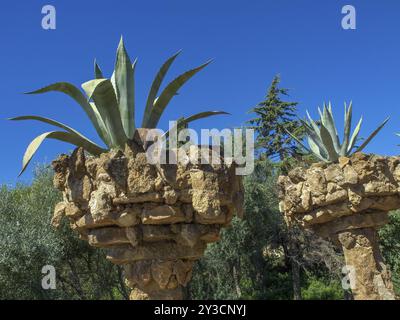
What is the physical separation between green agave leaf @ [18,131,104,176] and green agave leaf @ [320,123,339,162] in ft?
13.9

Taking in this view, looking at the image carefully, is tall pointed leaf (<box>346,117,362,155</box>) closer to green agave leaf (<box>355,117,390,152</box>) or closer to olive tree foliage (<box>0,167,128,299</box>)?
green agave leaf (<box>355,117,390,152</box>)

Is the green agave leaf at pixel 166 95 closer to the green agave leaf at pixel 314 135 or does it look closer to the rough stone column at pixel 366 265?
the green agave leaf at pixel 314 135

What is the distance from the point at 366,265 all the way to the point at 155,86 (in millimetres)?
4595

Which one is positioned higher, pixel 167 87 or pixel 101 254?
pixel 167 87

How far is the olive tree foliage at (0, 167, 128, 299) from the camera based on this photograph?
398 inches

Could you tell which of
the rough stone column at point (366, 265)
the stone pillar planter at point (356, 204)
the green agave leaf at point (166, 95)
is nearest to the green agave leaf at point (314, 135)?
the stone pillar planter at point (356, 204)

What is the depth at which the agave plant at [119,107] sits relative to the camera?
482 cm

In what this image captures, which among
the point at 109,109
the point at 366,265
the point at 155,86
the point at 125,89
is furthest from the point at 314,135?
the point at 109,109

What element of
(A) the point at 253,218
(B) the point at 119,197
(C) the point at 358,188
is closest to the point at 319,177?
(C) the point at 358,188

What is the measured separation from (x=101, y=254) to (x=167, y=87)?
999 centimetres

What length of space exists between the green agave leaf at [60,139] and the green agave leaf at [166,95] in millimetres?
718

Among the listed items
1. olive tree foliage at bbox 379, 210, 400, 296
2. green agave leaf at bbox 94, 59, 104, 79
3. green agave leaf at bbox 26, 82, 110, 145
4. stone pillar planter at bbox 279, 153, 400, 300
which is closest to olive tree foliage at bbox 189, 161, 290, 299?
olive tree foliage at bbox 379, 210, 400, 296

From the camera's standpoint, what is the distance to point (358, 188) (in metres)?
6.52
